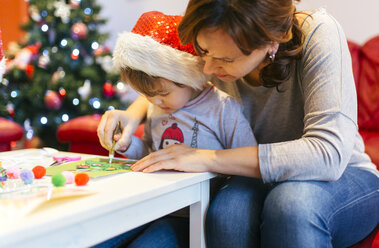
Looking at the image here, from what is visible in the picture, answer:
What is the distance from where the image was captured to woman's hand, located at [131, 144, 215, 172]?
0.81m

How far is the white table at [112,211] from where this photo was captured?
47 centimetres

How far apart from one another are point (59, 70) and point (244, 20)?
2.13 m

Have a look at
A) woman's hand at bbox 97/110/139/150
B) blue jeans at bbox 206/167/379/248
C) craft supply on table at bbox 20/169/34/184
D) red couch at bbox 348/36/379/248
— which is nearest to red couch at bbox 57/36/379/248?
red couch at bbox 348/36/379/248

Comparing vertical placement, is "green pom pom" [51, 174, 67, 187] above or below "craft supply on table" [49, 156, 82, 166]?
above

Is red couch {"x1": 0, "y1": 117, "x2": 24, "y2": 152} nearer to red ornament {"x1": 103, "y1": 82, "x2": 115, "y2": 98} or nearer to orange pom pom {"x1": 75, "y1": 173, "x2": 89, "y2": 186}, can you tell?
orange pom pom {"x1": 75, "y1": 173, "x2": 89, "y2": 186}

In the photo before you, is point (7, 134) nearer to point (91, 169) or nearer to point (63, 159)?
point (63, 159)

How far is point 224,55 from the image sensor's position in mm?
829

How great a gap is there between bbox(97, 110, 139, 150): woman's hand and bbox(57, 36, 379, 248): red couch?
1.33 feet

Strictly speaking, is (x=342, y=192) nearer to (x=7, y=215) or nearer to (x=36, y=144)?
(x=7, y=215)

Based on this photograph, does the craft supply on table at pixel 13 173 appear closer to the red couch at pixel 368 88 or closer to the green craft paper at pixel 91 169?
the green craft paper at pixel 91 169

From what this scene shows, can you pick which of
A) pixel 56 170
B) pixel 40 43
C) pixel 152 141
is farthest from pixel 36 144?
pixel 56 170

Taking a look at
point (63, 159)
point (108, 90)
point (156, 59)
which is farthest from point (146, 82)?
point (108, 90)

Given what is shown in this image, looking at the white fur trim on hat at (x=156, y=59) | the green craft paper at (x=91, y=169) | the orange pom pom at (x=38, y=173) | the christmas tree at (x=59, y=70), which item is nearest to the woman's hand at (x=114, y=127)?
the green craft paper at (x=91, y=169)

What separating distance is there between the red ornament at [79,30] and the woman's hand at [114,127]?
67.2 inches
